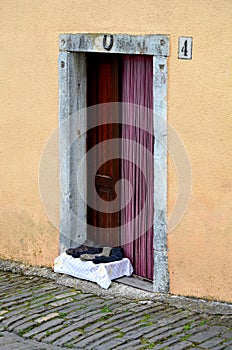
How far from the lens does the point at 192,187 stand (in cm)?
846

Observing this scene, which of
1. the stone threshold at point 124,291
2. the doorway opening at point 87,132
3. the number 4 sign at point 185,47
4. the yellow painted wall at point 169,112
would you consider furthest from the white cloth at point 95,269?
the number 4 sign at point 185,47

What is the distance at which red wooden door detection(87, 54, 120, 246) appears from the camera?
30.7ft

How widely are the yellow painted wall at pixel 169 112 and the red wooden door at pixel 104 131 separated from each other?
1.30 ft

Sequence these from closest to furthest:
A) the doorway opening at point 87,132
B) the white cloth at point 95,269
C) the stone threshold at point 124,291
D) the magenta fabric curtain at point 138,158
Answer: the stone threshold at point 124,291, the doorway opening at point 87,132, the magenta fabric curtain at point 138,158, the white cloth at point 95,269

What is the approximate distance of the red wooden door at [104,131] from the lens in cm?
937

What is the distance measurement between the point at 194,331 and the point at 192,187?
1.32m

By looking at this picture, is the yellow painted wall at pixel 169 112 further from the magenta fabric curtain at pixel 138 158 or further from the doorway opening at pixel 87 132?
the magenta fabric curtain at pixel 138 158

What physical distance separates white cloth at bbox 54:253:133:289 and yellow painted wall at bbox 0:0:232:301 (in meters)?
0.30

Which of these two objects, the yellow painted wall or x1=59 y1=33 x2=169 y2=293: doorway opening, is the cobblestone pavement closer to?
the yellow painted wall

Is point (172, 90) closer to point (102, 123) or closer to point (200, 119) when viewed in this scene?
point (200, 119)

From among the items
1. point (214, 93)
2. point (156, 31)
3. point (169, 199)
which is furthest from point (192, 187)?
point (156, 31)

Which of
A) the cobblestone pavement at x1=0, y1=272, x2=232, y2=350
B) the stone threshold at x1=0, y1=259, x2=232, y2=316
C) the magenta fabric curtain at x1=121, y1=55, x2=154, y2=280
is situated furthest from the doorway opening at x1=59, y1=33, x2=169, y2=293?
the cobblestone pavement at x1=0, y1=272, x2=232, y2=350

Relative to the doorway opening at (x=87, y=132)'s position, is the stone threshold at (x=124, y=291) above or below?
below

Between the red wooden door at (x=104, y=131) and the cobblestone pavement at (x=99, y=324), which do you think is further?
the red wooden door at (x=104, y=131)
